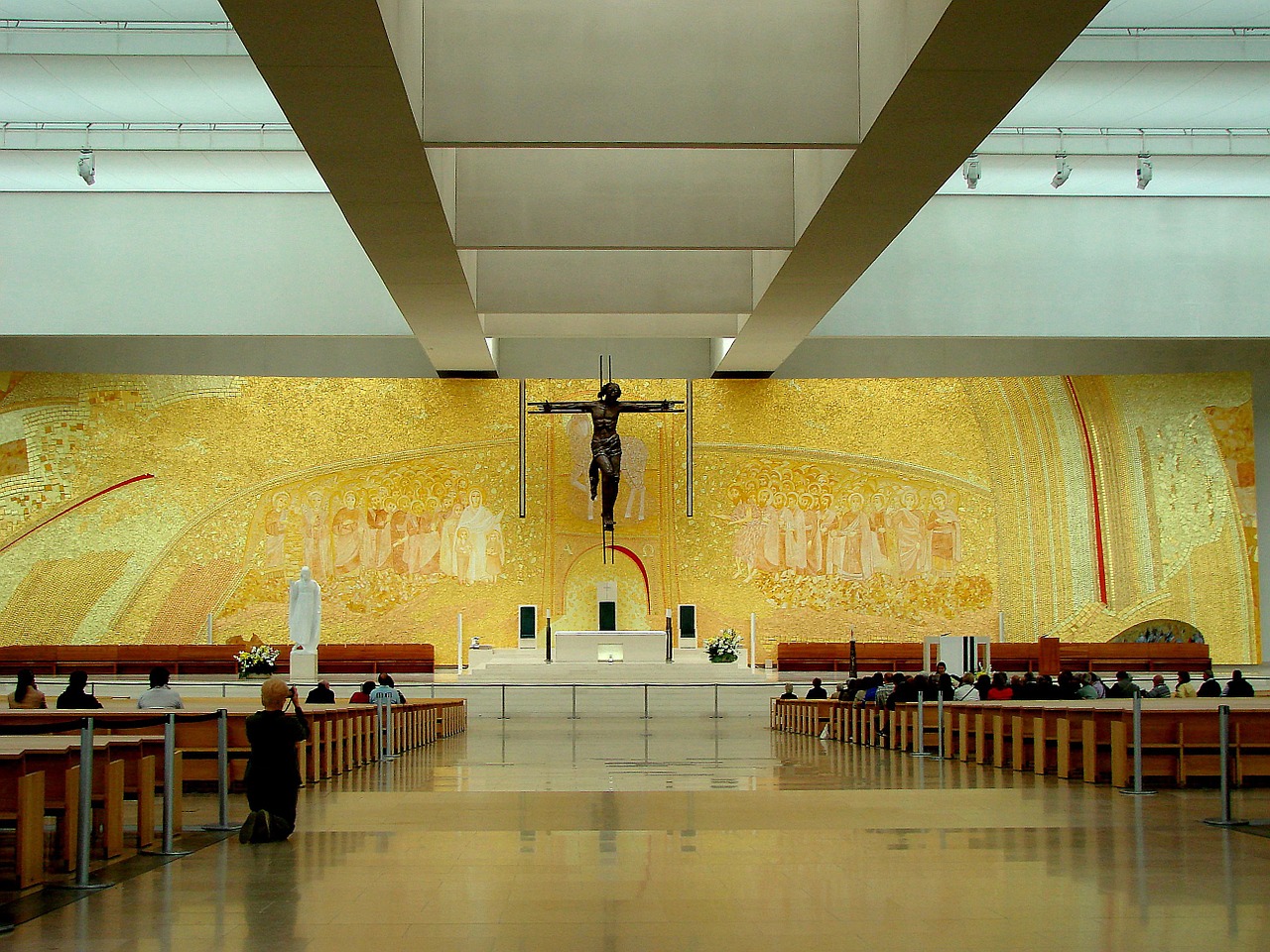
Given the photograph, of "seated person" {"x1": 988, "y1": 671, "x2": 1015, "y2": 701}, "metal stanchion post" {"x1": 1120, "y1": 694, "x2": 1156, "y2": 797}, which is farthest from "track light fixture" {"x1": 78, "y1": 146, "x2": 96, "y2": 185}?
"metal stanchion post" {"x1": 1120, "y1": 694, "x2": 1156, "y2": 797}

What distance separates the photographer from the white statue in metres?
21.5

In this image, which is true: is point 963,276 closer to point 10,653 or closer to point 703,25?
point 703,25

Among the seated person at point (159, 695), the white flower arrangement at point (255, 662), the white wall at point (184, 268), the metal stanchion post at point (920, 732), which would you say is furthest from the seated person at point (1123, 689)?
the white flower arrangement at point (255, 662)

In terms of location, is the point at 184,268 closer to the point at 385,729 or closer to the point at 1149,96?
the point at 385,729

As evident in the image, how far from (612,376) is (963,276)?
731cm

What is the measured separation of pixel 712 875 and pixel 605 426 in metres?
17.8

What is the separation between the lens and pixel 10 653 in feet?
74.9

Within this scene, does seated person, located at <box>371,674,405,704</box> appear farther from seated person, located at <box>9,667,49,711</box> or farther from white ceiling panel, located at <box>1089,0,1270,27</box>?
white ceiling panel, located at <box>1089,0,1270,27</box>

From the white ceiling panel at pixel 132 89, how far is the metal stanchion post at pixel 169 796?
1126cm

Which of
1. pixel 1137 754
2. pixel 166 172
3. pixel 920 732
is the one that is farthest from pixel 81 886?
pixel 166 172

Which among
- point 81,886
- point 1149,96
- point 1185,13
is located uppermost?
point 1185,13

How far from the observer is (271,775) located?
7.19 meters

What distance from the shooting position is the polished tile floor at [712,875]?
4.76 m

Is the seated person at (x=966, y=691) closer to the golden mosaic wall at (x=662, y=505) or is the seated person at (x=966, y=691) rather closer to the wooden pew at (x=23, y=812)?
the golden mosaic wall at (x=662, y=505)
